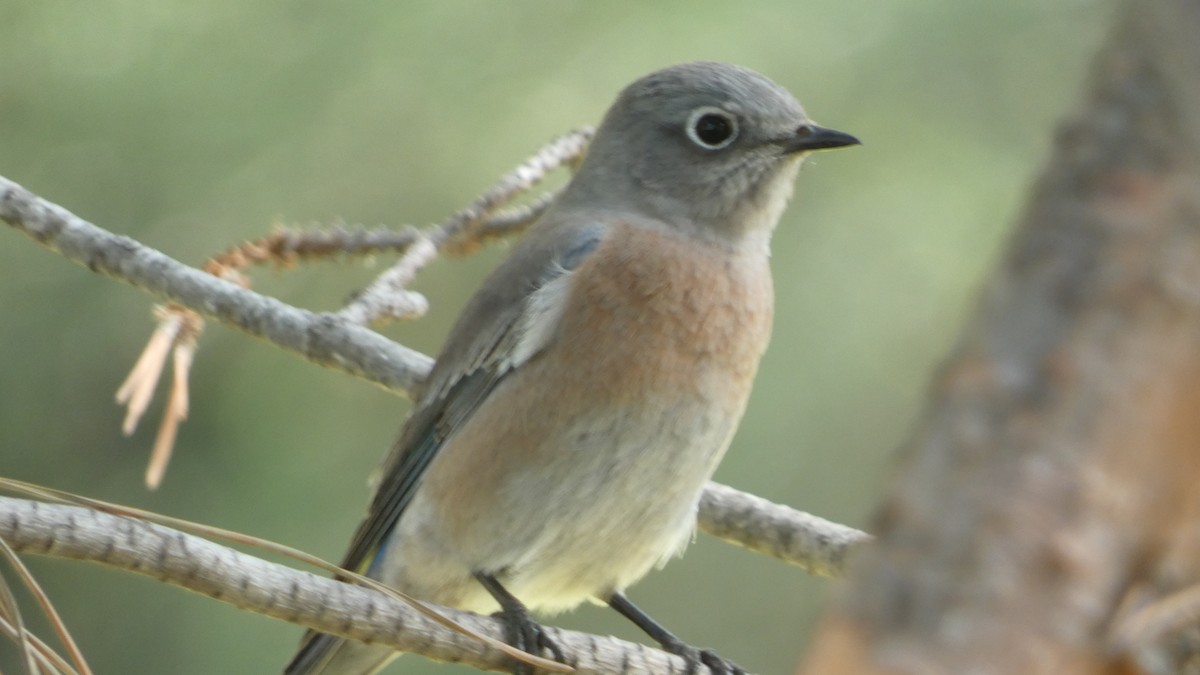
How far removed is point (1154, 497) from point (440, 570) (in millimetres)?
2885

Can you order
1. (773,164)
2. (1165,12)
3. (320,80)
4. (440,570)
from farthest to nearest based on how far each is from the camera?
(320,80)
(773,164)
(440,570)
(1165,12)

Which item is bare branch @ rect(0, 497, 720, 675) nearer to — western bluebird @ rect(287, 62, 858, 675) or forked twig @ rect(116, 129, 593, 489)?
western bluebird @ rect(287, 62, 858, 675)

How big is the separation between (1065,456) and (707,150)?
3142 mm

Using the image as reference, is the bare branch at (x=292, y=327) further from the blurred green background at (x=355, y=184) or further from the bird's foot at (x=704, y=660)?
the blurred green background at (x=355, y=184)

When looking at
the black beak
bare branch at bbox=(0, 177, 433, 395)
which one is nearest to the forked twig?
bare branch at bbox=(0, 177, 433, 395)

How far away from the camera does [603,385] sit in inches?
135

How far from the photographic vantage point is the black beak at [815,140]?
373cm

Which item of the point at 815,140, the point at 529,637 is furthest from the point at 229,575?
the point at 815,140

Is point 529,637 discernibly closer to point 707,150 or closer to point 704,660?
point 704,660

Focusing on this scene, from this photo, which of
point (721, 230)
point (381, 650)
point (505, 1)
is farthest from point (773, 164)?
point (381, 650)

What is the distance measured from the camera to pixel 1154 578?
90 centimetres

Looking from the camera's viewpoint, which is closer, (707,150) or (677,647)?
(677,647)

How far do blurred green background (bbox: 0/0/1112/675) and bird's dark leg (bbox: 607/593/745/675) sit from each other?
0.70 metres

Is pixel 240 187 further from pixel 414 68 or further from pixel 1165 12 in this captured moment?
pixel 1165 12
